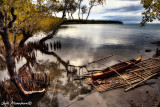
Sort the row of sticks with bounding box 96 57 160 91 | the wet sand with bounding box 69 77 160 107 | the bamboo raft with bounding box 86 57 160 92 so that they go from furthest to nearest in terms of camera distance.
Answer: the row of sticks with bounding box 96 57 160 91, the bamboo raft with bounding box 86 57 160 92, the wet sand with bounding box 69 77 160 107

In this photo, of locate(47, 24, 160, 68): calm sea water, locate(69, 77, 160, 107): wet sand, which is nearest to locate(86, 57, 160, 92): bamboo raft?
locate(69, 77, 160, 107): wet sand

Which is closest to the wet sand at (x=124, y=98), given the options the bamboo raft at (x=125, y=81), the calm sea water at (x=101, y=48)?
the bamboo raft at (x=125, y=81)

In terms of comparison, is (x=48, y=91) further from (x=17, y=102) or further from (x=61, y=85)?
(x=17, y=102)

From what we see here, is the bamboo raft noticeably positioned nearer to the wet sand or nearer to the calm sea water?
the wet sand

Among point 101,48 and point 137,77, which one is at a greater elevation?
point 101,48

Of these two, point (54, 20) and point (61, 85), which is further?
point (54, 20)

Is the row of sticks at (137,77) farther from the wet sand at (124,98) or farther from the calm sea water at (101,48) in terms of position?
the calm sea water at (101,48)

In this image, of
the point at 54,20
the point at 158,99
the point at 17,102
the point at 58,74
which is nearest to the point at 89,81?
the point at 58,74

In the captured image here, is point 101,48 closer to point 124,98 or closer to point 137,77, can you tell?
point 137,77

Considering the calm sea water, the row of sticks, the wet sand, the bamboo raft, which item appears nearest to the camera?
the wet sand

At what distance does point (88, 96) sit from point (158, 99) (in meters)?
6.14

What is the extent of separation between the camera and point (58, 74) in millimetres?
13945

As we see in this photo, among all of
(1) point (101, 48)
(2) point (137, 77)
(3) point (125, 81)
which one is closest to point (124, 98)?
(3) point (125, 81)

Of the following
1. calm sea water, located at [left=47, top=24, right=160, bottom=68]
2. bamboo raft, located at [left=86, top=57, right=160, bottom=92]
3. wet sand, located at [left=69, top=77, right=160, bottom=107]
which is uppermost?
calm sea water, located at [left=47, top=24, right=160, bottom=68]
